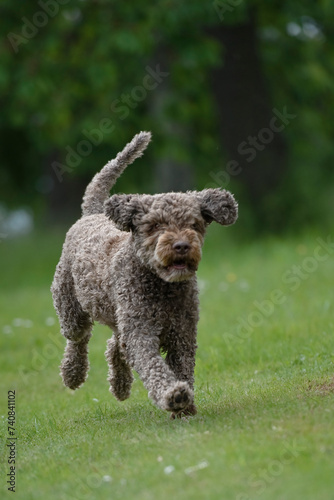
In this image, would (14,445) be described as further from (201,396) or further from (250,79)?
(250,79)

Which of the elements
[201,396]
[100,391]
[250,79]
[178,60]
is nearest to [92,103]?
[178,60]

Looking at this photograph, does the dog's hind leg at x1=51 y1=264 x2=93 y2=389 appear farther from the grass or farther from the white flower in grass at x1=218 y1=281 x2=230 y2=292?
the white flower in grass at x1=218 y1=281 x2=230 y2=292

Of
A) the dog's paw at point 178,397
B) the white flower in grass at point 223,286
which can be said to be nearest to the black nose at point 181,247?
the dog's paw at point 178,397

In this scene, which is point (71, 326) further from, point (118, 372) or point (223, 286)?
point (223, 286)

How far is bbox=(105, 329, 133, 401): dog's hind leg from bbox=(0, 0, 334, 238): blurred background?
971 cm

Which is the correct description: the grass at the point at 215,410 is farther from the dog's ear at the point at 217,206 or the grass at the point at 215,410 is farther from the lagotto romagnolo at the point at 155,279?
the dog's ear at the point at 217,206

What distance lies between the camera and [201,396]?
7219mm

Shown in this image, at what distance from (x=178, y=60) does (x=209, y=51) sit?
292cm

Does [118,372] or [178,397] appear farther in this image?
[118,372]

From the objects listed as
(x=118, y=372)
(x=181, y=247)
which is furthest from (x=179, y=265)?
(x=118, y=372)

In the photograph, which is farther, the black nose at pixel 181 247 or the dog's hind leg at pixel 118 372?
the dog's hind leg at pixel 118 372

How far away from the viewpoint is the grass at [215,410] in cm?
466

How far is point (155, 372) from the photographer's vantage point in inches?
230

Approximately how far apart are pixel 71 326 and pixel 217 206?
6.92 ft
